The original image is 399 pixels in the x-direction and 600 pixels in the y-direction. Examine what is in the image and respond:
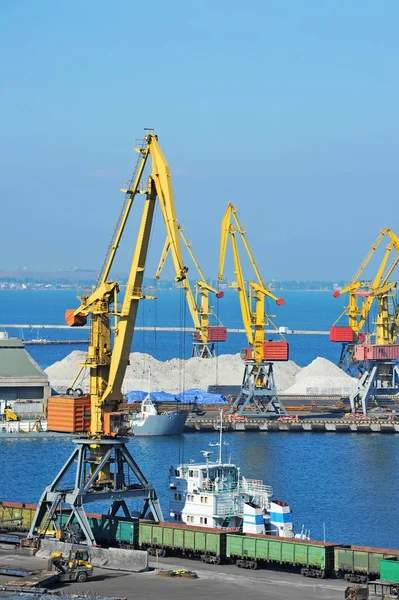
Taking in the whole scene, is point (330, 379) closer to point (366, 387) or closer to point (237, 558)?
point (366, 387)

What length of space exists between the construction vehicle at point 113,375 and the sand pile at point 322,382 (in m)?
94.5

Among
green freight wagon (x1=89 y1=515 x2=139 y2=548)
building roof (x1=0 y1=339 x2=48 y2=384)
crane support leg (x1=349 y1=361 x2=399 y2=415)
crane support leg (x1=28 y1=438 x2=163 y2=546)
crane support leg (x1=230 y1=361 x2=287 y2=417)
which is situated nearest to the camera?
green freight wagon (x1=89 y1=515 x2=139 y2=548)

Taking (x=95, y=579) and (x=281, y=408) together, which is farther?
(x=281, y=408)

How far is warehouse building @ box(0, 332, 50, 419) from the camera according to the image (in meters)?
132

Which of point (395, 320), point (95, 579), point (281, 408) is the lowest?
point (95, 579)

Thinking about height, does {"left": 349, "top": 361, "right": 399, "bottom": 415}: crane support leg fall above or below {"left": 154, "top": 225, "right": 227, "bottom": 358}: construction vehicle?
below

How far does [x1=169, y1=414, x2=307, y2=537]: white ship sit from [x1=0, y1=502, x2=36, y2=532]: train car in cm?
762

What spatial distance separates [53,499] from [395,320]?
80909mm

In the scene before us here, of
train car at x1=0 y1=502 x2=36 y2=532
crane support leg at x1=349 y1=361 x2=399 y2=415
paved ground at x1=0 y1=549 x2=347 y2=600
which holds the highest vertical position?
crane support leg at x1=349 y1=361 x2=399 y2=415

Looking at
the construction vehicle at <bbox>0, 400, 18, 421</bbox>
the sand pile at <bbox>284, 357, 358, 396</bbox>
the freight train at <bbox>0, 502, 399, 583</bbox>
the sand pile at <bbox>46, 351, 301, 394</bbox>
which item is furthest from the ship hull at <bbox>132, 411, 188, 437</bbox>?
the freight train at <bbox>0, 502, 399, 583</bbox>

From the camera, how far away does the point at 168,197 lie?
232ft

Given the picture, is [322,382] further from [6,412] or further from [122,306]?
[122,306]

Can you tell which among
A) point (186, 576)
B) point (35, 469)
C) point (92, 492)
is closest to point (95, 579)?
point (186, 576)

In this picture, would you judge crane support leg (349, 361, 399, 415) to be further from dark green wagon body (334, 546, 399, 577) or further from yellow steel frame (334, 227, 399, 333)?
dark green wagon body (334, 546, 399, 577)
